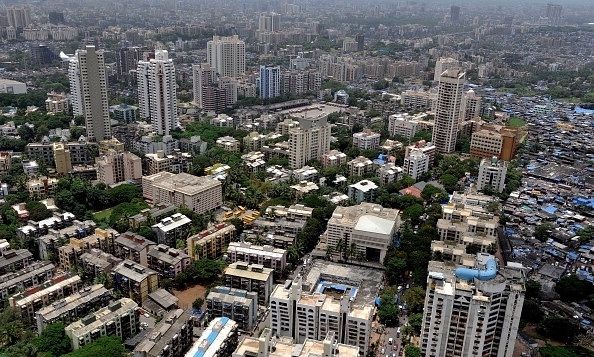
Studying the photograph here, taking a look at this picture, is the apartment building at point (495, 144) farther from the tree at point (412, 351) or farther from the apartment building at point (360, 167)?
the tree at point (412, 351)

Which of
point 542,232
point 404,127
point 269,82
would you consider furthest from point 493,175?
point 269,82

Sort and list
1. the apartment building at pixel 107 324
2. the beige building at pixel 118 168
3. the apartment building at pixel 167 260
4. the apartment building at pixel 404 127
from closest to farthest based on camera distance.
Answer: the apartment building at pixel 107 324, the apartment building at pixel 167 260, the beige building at pixel 118 168, the apartment building at pixel 404 127

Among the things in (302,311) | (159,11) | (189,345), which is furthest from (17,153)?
(159,11)

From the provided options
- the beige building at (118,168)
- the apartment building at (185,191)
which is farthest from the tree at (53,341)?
the beige building at (118,168)

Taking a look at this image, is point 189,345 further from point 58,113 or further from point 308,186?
point 58,113

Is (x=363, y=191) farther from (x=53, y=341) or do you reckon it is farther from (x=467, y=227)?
(x=53, y=341)

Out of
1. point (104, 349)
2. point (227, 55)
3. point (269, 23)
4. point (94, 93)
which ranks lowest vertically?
point (104, 349)
